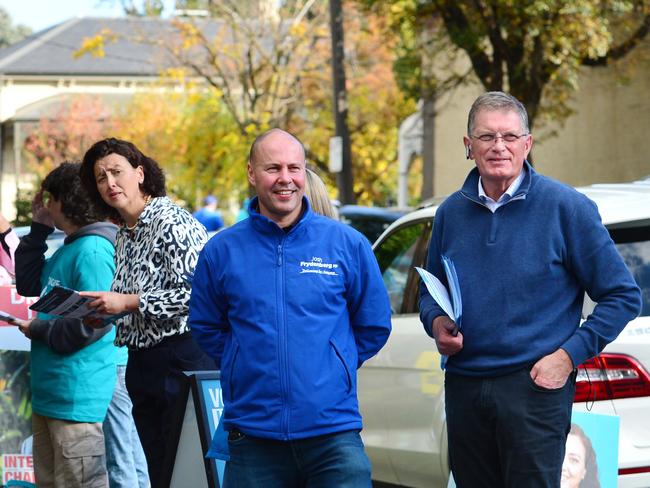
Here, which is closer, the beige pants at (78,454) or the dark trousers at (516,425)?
the dark trousers at (516,425)

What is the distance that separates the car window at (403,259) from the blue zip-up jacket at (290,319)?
275 cm

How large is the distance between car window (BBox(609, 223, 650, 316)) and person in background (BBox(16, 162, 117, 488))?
7.95 ft

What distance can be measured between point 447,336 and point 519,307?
0.87ft

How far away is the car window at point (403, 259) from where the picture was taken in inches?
271

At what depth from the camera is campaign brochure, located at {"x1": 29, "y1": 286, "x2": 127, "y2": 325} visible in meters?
4.88


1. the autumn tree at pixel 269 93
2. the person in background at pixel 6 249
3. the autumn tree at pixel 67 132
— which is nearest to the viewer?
the person in background at pixel 6 249

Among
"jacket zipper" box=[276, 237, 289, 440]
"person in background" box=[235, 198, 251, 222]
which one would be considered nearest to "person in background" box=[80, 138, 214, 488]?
"person in background" box=[235, 198, 251, 222]

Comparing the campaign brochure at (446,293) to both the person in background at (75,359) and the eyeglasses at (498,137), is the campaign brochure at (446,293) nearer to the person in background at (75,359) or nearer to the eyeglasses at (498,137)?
the eyeglasses at (498,137)

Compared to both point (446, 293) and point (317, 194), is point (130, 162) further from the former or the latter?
point (446, 293)

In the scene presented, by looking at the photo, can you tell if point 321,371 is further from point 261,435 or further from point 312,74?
point 312,74

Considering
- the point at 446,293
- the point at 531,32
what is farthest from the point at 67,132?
the point at 446,293

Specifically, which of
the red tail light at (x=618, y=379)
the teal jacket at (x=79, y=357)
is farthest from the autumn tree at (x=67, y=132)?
the red tail light at (x=618, y=379)

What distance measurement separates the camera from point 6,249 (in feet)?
23.6

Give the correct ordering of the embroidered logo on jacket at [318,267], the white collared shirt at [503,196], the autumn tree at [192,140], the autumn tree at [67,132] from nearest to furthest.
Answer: the embroidered logo on jacket at [318,267] < the white collared shirt at [503,196] < the autumn tree at [192,140] < the autumn tree at [67,132]
